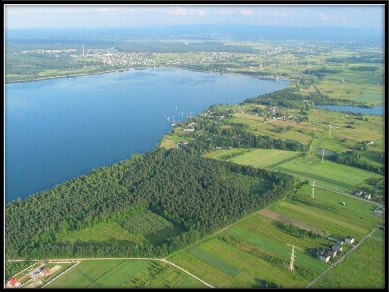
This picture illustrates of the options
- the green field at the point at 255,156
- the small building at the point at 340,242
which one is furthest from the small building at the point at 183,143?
the small building at the point at 340,242

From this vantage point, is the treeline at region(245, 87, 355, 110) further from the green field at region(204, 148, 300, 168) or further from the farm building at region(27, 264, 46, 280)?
the farm building at region(27, 264, 46, 280)

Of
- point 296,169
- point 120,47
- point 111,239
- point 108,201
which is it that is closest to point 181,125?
point 296,169

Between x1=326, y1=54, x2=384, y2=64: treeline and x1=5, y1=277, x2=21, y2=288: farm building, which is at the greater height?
x1=326, y1=54, x2=384, y2=64: treeline

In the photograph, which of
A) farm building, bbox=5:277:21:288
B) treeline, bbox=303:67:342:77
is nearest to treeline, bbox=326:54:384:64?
treeline, bbox=303:67:342:77

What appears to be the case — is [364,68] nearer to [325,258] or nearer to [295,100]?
[295,100]

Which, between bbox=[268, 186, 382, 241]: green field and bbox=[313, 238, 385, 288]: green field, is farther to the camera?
bbox=[268, 186, 382, 241]: green field

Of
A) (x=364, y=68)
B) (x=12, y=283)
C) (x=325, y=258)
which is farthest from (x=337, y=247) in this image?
(x=364, y=68)

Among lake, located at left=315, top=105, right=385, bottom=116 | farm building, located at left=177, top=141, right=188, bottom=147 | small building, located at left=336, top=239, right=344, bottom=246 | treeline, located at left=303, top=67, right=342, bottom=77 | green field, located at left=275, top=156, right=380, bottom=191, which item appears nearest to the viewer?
small building, located at left=336, top=239, right=344, bottom=246
